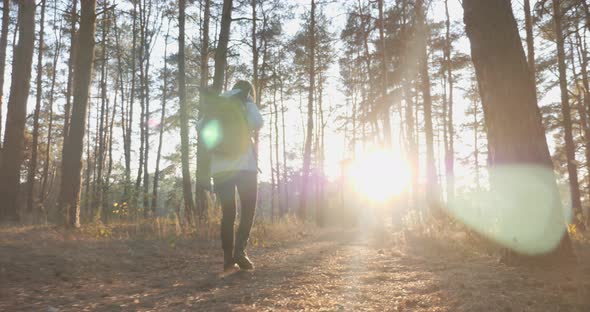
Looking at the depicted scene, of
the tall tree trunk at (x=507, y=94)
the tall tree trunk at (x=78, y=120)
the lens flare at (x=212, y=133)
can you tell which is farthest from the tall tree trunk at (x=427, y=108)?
the lens flare at (x=212, y=133)

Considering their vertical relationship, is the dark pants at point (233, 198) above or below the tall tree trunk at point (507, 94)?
below

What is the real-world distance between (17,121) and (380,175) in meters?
20.5

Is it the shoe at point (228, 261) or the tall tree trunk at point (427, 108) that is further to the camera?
the tall tree trunk at point (427, 108)

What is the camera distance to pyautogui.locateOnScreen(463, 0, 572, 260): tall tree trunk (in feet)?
11.5

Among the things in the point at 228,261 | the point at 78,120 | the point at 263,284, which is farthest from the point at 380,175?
the point at 263,284

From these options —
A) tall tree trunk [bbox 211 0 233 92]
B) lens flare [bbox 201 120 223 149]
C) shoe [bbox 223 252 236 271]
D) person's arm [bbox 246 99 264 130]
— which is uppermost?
tall tree trunk [bbox 211 0 233 92]

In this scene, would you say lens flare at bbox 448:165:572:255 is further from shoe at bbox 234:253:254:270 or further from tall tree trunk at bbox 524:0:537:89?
tall tree trunk at bbox 524:0:537:89

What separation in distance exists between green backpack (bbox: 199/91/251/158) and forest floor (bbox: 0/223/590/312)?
1204 millimetres

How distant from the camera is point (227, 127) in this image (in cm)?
355

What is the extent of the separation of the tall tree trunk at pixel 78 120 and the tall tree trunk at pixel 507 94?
6760 mm

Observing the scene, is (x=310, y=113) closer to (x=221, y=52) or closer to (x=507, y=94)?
(x=221, y=52)

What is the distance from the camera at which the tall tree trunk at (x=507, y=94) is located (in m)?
3.51

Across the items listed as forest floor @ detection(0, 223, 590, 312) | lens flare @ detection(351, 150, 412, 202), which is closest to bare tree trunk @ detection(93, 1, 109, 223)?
forest floor @ detection(0, 223, 590, 312)

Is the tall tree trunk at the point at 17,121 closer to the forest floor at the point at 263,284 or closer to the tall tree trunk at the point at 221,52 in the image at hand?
the tall tree trunk at the point at 221,52
